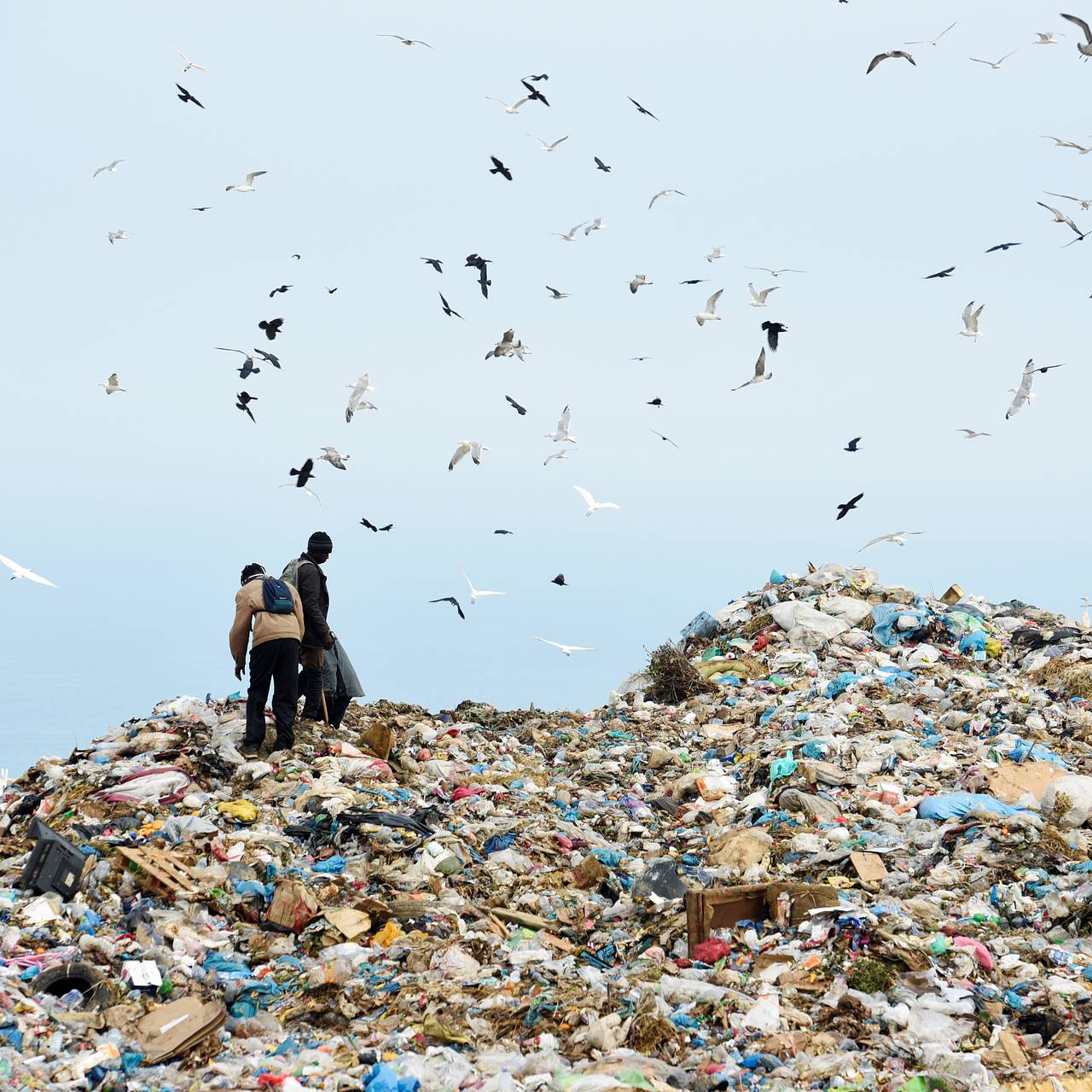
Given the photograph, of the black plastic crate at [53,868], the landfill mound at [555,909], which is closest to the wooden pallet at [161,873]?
the landfill mound at [555,909]

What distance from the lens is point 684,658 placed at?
12.8 m

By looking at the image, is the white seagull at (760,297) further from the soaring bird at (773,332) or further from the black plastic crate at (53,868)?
the black plastic crate at (53,868)

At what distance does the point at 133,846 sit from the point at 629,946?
2.86 metres

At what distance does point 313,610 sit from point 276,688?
0.68 metres

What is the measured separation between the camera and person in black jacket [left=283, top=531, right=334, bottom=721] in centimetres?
817

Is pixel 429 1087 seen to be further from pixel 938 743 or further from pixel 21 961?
pixel 938 743

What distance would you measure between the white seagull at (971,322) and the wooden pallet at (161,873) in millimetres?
8047

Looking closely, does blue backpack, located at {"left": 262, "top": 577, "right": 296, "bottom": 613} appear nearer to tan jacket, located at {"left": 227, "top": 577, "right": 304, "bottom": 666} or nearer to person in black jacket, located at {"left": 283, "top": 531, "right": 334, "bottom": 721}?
tan jacket, located at {"left": 227, "top": 577, "right": 304, "bottom": 666}

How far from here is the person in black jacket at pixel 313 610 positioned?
8.17 m

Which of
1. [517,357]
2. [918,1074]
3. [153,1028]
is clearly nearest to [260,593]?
[517,357]

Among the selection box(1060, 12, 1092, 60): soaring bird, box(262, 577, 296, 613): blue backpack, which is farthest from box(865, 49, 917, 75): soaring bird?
box(262, 577, 296, 613): blue backpack

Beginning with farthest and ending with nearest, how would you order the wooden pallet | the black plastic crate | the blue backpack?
the blue backpack < the wooden pallet < the black plastic crate

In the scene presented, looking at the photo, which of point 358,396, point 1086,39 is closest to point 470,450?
point 358,396

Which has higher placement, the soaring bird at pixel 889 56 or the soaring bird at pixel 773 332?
the soaring bird at pixel 889 56
